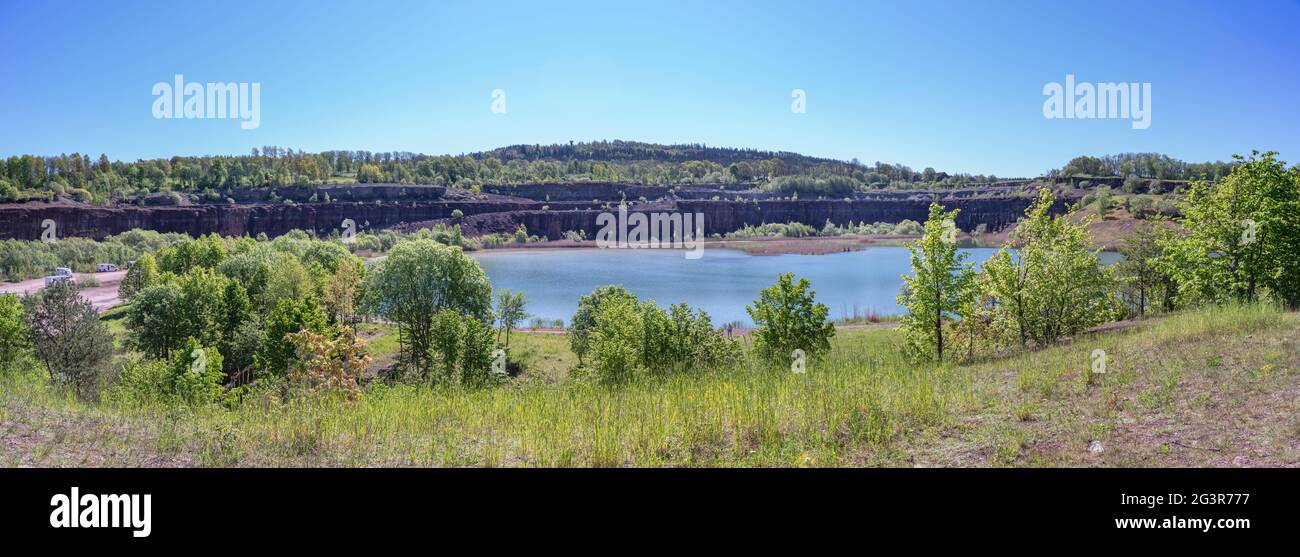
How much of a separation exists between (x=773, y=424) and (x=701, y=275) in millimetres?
75255

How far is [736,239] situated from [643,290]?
77.3 metres

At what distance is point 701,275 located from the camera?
81.6m

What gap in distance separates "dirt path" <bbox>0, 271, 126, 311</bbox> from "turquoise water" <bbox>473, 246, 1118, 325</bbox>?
109 ft

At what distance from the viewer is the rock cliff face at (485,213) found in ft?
355

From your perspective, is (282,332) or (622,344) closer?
(622,344)

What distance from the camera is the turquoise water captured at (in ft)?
195

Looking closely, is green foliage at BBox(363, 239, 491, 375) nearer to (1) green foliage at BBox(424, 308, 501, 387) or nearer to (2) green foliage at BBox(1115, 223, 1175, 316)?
(1) green foliage at BBox(424, 308, 501, 387)

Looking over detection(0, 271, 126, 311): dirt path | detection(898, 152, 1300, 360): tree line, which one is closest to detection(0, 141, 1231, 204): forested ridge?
detection(0, 271, 126, 311): dirt path

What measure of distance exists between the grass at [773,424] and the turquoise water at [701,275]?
3730cm

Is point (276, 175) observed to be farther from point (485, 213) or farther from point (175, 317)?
point (175, 317)

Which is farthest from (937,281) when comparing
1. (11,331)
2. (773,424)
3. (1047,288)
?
(11,331)

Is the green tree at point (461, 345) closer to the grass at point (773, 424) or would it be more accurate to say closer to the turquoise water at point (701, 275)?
the grass at point (773, 424)
